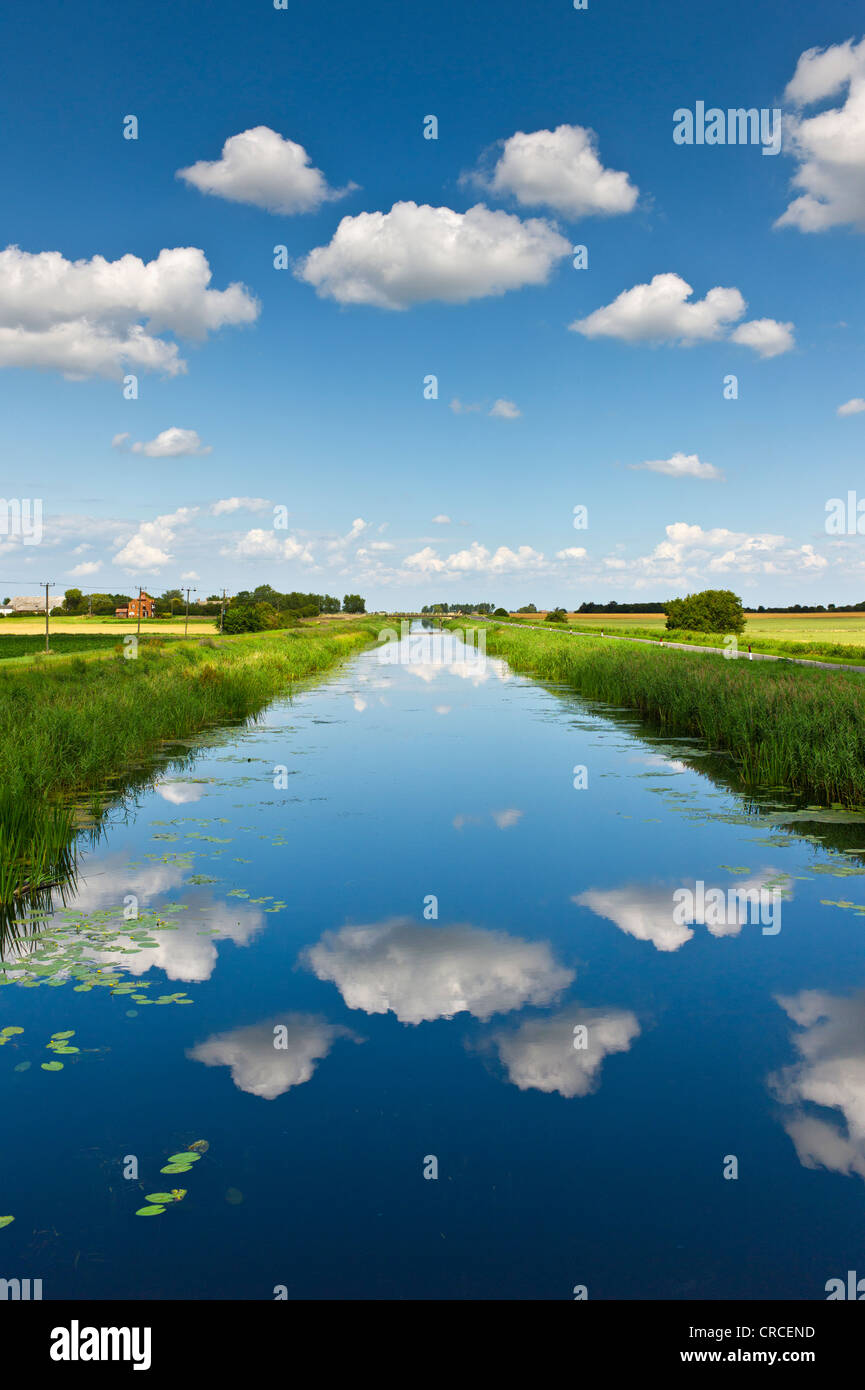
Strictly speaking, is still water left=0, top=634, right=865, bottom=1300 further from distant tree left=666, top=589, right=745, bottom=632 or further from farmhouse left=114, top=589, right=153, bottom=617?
farmhouse left=114, top=589, right=153, bottom=617

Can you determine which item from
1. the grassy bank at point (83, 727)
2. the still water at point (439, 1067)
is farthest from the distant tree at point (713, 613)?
the still water at point (439, 1067)

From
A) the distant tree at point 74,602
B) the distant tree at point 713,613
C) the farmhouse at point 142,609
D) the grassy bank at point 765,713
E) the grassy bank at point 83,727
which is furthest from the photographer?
the distant tree at point 74,602

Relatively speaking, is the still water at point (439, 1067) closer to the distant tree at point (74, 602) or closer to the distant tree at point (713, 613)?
the distant tree at point (713, 613)

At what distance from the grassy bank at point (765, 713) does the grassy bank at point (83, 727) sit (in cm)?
1202

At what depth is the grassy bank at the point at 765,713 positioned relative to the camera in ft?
46.6

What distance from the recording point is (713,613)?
77.6 m

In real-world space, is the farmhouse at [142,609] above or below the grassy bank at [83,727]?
above

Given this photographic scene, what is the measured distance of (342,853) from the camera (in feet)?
35.9

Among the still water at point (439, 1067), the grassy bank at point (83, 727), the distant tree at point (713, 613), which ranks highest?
the distant tree at point (713, 613)

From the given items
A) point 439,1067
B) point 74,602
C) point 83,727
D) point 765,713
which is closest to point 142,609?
point 74,602

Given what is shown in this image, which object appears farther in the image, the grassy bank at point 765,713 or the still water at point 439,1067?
the grassy bank at point 765,713

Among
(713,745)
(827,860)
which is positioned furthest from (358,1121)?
(713,745)
